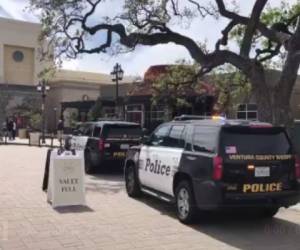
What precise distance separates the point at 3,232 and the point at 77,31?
12.9m

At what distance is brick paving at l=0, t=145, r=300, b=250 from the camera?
8.10 meters

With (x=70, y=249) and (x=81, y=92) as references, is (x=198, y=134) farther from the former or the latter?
(x=81, y=92)

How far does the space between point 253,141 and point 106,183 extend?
6986mm

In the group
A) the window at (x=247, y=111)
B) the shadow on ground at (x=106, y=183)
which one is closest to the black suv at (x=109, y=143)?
the shadow on ground at (x=106, y=183)

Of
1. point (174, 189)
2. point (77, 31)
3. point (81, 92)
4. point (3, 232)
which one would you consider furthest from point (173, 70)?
point (81, 92)

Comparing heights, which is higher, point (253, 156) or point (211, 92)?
point (211, 92)

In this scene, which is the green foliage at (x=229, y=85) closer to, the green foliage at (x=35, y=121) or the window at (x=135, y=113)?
the window at (x=135, y=113)

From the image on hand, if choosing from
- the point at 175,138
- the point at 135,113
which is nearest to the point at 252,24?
the point at 175,138

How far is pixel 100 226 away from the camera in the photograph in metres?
9.24

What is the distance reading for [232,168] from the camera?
8.90m

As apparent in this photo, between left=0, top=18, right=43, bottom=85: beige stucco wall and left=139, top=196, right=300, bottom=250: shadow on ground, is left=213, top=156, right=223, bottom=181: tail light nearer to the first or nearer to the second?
left=139, top=196, right=300, bottom=250: shadow on ground

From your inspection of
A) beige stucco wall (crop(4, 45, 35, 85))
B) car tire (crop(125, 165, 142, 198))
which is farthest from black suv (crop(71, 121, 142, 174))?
beige stucco wall (crop(4, 45, 35, 85))

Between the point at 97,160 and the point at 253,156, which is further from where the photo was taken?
the point at 97,160

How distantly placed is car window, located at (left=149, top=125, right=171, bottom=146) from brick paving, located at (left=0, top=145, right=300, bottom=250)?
124 centimetres
